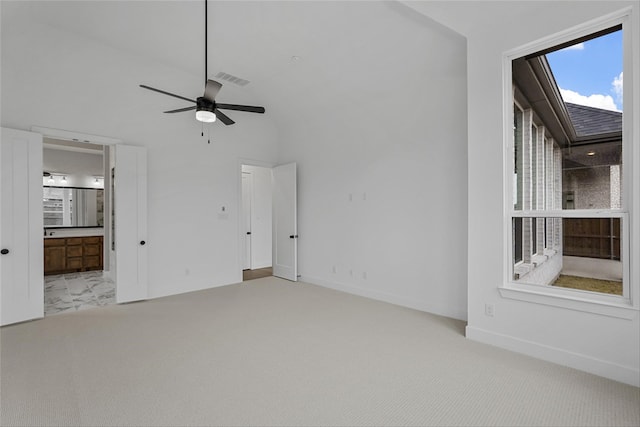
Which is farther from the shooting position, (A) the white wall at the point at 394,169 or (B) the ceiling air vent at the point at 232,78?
(B) the ceiling air vent at the point at 232,78

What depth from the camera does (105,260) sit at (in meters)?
6.66

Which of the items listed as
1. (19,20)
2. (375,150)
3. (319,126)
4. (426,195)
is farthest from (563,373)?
(19,20)

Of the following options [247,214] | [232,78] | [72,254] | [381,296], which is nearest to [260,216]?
[247,214]

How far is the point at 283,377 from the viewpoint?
242 cm

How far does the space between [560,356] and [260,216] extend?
6.10m

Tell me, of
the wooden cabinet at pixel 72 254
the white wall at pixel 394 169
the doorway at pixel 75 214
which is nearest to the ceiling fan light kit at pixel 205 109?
the white wall at pixel 394 169

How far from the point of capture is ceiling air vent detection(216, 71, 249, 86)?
4.96 metres

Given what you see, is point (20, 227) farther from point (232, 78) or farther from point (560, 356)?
point (560, 356)

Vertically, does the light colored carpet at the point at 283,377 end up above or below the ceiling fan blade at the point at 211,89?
below

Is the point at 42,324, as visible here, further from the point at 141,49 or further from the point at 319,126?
the point at 319,126

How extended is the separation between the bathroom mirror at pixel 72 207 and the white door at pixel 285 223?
15.5 feet

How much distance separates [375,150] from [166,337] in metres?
3.71

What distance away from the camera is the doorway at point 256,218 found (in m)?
7.20

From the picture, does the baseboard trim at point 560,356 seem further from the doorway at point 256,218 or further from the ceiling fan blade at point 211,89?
the doorway at point 256,218
